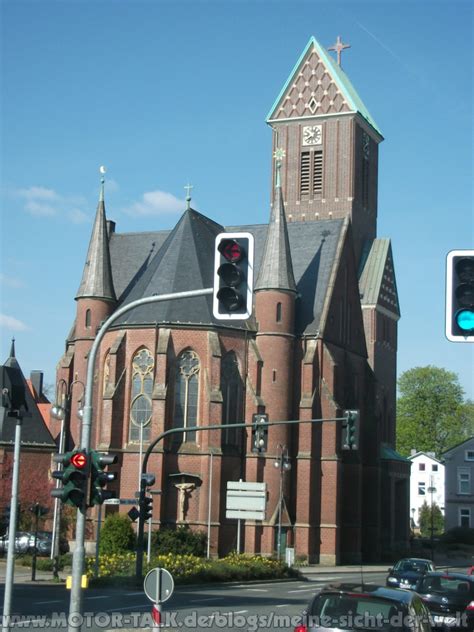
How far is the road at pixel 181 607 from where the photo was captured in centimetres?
2100

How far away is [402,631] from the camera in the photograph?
1261 cm

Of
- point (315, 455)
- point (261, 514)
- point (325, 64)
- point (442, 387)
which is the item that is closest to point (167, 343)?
point (315, 455)

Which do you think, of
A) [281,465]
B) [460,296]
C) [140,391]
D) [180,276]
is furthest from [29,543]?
[460,296]

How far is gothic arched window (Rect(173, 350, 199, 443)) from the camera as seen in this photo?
5153 cm

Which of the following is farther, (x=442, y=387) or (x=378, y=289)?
(x=442, y=387)

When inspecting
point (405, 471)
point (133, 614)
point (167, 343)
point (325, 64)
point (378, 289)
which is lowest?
point (133, 614)

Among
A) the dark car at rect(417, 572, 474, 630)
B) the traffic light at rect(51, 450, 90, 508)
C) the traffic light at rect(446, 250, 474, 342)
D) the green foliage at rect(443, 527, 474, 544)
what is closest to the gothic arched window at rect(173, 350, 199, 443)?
the dark car at rect(417, 572, 474, 630)

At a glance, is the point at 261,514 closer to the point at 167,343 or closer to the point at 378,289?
the point at 167,343

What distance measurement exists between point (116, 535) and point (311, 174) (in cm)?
3495

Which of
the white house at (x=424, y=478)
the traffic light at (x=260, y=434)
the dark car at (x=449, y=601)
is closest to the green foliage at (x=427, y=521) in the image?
the white house at (x=424, y=478)

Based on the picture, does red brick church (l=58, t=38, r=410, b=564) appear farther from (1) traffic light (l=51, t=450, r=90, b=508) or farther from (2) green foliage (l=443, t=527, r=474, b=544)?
(1) traffic light (l=51, t=450, r=90, b=508)

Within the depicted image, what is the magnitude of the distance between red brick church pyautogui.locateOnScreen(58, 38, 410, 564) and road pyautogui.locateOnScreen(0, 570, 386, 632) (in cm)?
1474

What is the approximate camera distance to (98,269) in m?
56.1

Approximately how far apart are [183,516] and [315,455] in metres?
7.64
